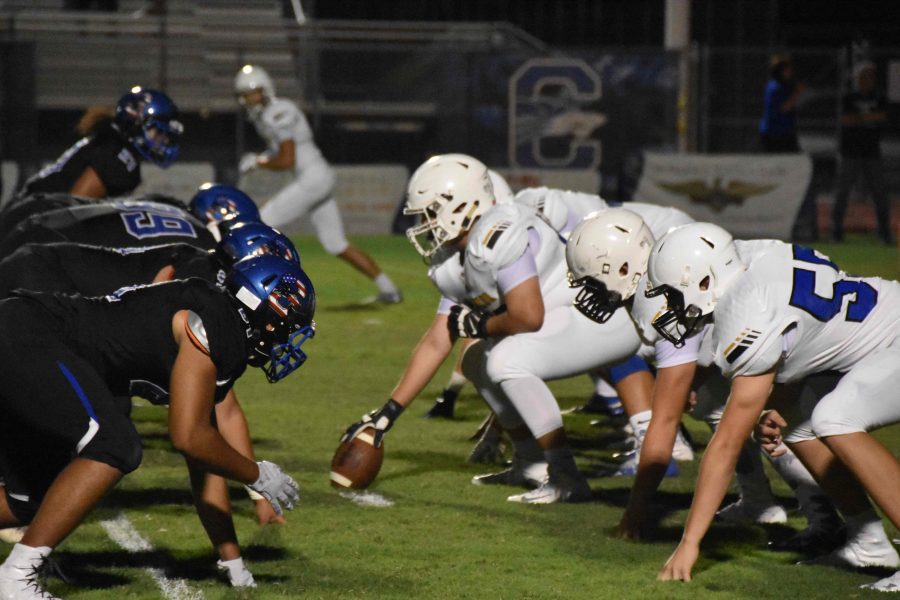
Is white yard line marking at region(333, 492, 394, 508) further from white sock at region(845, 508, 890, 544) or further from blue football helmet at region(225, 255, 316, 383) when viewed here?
white sock at region(845, 508, 890, 544)

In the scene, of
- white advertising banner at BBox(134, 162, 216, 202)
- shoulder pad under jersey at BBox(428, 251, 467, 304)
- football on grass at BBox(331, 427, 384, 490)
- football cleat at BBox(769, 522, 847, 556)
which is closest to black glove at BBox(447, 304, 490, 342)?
shoulder pad under jersey at BBox(428, 251, 467, 304)

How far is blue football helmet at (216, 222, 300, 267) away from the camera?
190 inches

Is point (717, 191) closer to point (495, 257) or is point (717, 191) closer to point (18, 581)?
point (495, 257)

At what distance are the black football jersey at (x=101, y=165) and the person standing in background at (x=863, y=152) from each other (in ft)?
34.2

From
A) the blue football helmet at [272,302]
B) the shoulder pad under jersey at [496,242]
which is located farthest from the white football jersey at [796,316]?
the blue football helmet at [272,302]

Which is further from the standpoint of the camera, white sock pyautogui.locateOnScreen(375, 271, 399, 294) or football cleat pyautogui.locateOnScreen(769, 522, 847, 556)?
white sock pyautogui.locateOnScreen(375, 271, 399, 294)

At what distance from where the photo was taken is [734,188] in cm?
1641

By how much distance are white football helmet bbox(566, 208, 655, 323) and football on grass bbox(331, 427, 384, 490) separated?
1055 mm

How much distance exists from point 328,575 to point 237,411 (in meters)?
0.72

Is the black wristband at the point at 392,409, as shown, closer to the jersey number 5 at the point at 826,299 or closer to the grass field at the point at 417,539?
the grass field at the point at 417,539

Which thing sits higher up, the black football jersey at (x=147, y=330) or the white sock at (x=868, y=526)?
the black football jersey at (x=147, y=330)

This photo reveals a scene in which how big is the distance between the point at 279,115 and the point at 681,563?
26.1 ft

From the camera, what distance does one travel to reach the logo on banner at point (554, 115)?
57.5ft

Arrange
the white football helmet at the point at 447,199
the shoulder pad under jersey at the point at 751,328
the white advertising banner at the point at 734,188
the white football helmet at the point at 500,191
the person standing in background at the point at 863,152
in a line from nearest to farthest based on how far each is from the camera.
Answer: the shoulder pad under jersey at the point at 751,328, the white football helmet at the point at 447,199, the white football helmet at the point at 500,191, the person standing in background at the point at 863,152, the white advertising banner at the point at 734,188
